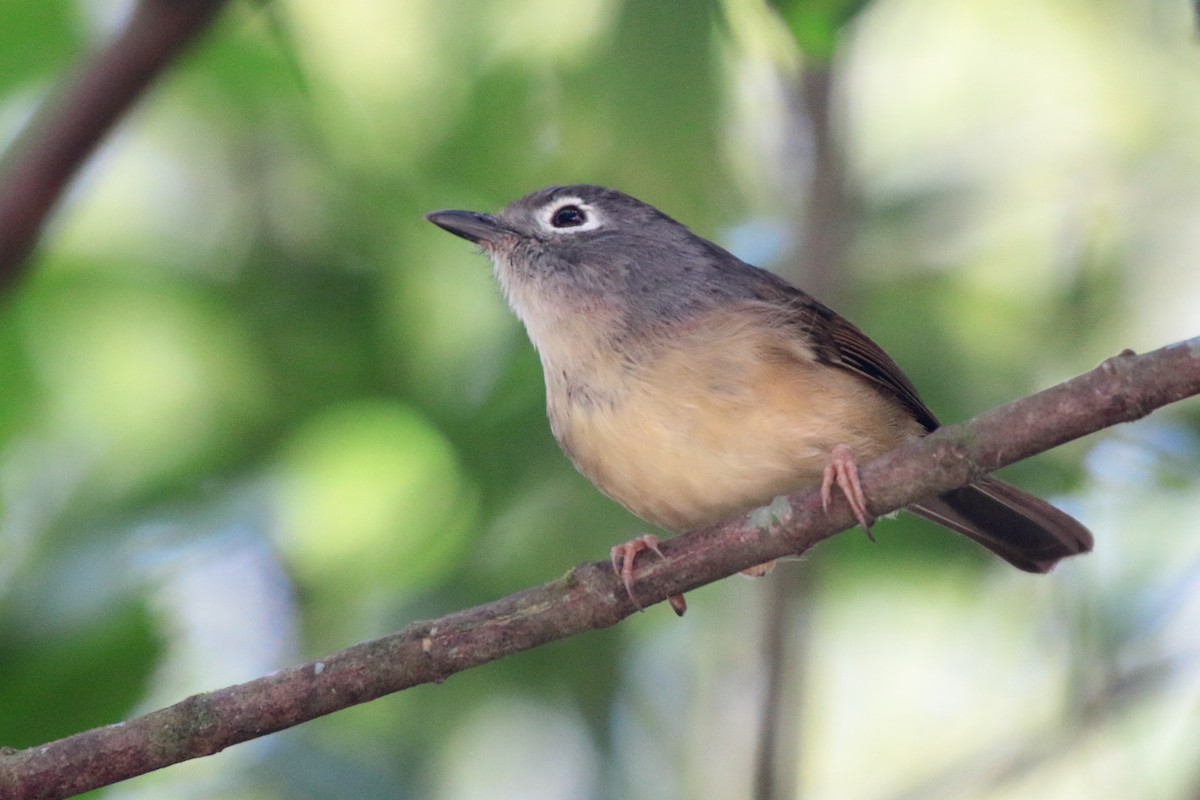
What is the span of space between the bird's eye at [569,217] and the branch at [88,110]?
278cm

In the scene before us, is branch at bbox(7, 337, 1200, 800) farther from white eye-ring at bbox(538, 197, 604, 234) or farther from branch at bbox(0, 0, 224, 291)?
white eye-ring at bbox(538, 197, 604, 234)

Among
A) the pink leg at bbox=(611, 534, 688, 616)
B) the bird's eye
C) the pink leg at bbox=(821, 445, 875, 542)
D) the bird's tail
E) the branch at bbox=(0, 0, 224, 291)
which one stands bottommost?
the bird's tail

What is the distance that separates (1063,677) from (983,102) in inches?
124

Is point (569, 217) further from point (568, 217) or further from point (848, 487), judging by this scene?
point (848, 487)

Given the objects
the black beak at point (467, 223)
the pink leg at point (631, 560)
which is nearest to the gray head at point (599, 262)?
the black beak at point (467, 223)

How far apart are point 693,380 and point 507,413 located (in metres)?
1.15

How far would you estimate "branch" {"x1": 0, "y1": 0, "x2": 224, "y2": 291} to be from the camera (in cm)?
311

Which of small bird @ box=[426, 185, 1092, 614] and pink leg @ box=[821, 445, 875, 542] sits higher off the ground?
pink leg @ box=[821, 445, 875, 542]

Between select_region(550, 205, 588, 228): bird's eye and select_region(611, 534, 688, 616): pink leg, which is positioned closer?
select_region(611, 534, 688, 616): pink leg

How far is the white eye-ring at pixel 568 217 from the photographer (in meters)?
6.05

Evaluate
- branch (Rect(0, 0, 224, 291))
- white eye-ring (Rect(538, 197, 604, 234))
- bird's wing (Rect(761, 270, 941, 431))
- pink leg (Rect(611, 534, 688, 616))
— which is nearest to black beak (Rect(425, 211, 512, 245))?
white eye-ring (Rect(538, 197, 604, 234))

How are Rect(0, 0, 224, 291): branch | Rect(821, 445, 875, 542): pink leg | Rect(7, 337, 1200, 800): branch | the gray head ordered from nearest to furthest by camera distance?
Rect(0, 0, 224, 291): branch < Rect(7, 337, 1200, 800): branch < Rect(821, 445, 875, 542): pink leg < the gray head

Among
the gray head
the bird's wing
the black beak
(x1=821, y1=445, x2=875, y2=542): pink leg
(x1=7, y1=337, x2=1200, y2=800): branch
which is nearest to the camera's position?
(x1=7, y1=337, x2=1200, y2=800): branch

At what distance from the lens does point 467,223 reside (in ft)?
18.8
